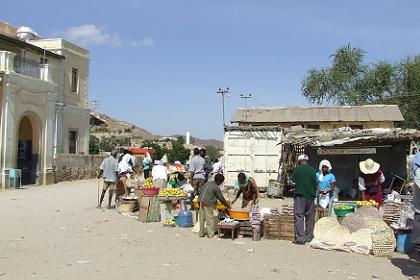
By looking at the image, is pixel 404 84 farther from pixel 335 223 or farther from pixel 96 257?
pixel 96 257

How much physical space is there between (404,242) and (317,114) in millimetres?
19212

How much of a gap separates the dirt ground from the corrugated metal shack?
8.58 m

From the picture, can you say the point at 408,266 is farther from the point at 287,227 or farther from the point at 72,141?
the point at 72,141

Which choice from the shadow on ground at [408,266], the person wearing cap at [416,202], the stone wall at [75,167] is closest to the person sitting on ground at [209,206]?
the shadow on ground at [408,266]

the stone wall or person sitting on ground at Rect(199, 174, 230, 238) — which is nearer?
person sitting on ground at Rect(199, 174, 230, 238)

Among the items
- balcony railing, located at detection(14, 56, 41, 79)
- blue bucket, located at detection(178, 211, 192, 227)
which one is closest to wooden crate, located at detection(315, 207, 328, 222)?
blue bucket, located at detection(178, 211, 192, 227)

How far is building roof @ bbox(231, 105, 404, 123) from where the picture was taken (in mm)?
27141

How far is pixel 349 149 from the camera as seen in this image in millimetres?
19125

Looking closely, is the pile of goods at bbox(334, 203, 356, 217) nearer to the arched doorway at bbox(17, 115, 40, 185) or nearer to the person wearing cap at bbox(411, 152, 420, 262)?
the person wearing cap at bbox(411, 152, 420, 262)

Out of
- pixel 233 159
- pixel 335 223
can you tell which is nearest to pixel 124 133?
pixel 233 159

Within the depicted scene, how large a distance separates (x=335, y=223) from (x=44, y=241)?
5636 millimetres

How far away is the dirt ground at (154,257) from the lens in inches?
290

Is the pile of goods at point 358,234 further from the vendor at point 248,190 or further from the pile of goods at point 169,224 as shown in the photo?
the pile of goods at point 169,224

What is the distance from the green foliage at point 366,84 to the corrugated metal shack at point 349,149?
825 inches
